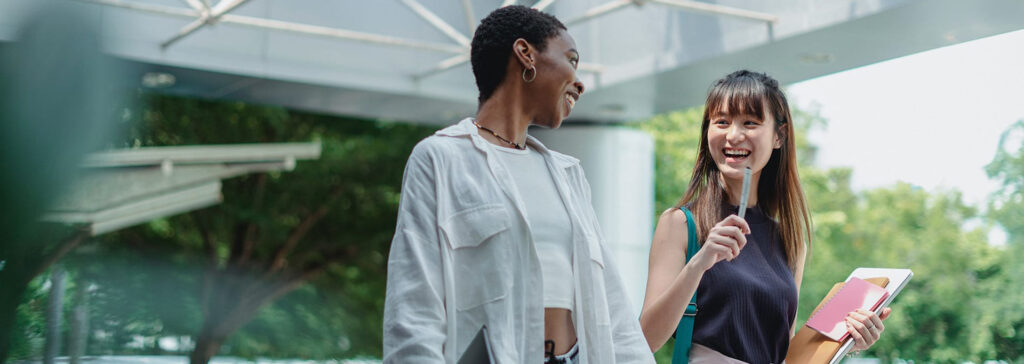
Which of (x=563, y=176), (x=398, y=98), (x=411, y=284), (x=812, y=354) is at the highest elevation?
(x=398, y=98)

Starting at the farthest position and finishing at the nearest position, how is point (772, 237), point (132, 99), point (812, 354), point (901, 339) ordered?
point (901, 339) → point (772, 237) → point (812, 354) → point (132, 99)

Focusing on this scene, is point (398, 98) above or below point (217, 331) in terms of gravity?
above

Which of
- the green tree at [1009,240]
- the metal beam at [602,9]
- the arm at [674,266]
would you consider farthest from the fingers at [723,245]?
the green tree at [1009,240]

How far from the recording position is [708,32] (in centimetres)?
727

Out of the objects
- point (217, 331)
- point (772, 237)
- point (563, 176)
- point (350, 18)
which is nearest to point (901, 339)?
point (350, 18)

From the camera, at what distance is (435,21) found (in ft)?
25.4

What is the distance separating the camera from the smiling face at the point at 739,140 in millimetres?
2600

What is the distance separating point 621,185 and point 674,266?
23.0 ft

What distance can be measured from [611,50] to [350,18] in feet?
6.69

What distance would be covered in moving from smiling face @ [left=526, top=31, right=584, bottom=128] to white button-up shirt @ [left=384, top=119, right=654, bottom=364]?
0.13 m

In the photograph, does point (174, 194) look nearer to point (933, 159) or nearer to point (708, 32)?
point (708, 32)

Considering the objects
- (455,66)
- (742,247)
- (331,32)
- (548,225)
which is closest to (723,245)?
(742,247)

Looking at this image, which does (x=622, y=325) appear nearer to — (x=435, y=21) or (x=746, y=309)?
(x=746, y=309)

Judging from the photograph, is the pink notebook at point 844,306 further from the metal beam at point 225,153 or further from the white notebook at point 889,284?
the metal beam at point 225,153
